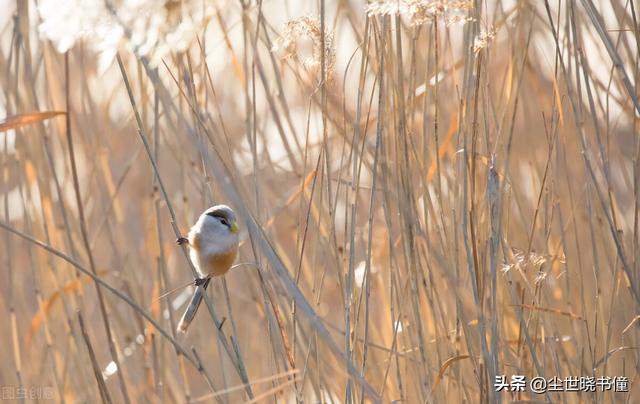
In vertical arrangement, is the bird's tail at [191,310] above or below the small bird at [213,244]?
below

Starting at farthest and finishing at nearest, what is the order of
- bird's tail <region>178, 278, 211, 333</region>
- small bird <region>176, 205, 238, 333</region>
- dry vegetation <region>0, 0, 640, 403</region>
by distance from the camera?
small bird <region>176, 205, 238, 333</region>, bird's tail <region>178, 278, 211, 333</region>, dry vegetation <region>0, 0, 640, 403</region>

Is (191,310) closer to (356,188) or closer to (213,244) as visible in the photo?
(213,244)

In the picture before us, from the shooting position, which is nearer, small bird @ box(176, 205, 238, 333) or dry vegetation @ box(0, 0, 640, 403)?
dry vegetation @ box(0, 0, 640, 403)

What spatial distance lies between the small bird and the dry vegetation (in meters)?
0.07

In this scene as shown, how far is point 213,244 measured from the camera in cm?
193

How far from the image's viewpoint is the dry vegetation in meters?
1.50

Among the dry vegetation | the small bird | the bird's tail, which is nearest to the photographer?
the dry vegetation

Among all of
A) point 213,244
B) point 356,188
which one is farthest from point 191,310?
point 356,188

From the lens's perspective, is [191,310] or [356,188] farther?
[191,310]

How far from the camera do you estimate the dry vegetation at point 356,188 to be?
4.92 ft

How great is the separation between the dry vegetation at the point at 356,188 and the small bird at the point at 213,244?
66mm

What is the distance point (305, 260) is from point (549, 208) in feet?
2.27

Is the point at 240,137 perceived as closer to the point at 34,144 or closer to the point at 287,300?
the point at 34,144

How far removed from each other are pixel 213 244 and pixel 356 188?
1.70ft
